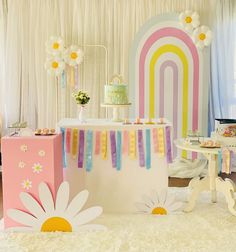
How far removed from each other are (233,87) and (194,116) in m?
0.66

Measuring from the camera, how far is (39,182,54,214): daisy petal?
122 inches

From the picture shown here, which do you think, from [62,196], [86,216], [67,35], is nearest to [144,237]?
[86,216]

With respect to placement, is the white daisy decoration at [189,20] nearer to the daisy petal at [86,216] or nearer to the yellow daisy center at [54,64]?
the yellow daisy center at [54,64]

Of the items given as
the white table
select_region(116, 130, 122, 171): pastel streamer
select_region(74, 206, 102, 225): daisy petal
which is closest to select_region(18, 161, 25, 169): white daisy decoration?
select_region(74, 206, 102, 225): daisy petal

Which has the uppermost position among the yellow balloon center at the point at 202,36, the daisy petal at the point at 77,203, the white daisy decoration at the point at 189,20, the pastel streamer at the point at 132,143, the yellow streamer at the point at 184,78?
the white daisy decoration at the point at 189,20

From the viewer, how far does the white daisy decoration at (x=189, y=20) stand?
4.95 metres

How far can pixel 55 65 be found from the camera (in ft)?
16.4

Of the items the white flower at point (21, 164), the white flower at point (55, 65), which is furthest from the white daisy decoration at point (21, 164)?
the white flower at point (55, 65)

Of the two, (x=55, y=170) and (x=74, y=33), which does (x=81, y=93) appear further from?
(x=74, y=33)

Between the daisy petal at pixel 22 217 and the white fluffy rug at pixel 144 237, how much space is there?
3.5 inches

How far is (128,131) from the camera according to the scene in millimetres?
3506

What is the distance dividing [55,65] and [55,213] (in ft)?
7.60

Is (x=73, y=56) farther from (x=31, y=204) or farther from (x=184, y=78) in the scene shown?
(x=31, y=204)

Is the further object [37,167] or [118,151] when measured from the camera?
[118,151]
